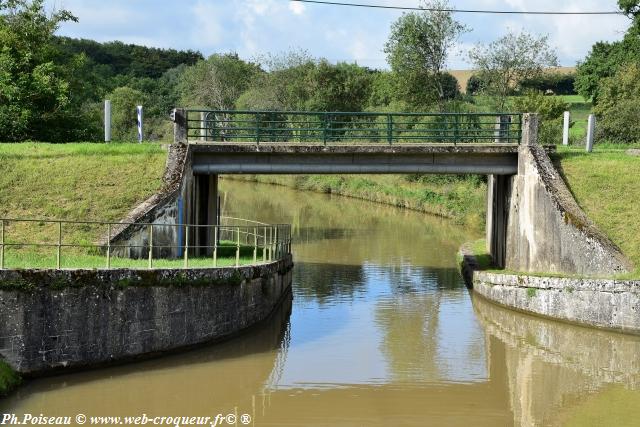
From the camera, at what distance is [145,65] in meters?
140

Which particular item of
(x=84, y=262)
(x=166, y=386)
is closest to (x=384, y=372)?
(x=166, y=386)

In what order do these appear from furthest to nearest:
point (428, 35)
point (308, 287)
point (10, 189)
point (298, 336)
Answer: point (428, 35) < point (308, 287) < point (10, 189) < point (298, 336)

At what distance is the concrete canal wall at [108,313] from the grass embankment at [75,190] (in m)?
1.03

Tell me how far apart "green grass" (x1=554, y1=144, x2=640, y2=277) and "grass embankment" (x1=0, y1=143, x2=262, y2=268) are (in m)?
10.1

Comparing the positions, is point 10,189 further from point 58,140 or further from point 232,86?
point 232,86

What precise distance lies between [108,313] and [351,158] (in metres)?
11.6

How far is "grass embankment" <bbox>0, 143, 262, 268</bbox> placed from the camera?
70.9 feet

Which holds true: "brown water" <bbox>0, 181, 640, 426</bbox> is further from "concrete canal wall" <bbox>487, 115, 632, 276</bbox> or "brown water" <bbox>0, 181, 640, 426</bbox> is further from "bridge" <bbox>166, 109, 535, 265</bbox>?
"bridge" <bbox>166, 109, 535, 265</bbox>

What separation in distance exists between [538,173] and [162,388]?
14.0 meters

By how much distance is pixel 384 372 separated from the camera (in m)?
19.7

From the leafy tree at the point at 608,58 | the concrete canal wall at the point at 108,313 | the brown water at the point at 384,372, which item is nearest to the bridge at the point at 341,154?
the brown water at the point at 384,372

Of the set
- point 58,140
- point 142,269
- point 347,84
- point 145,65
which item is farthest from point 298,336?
point 145,65

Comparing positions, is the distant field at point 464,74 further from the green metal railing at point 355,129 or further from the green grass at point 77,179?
the green grass at point 77,179

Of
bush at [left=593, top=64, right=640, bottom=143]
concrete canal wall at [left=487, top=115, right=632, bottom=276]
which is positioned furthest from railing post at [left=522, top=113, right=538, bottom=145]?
bush at [left=593, top=64, right=640, bottom=143]
